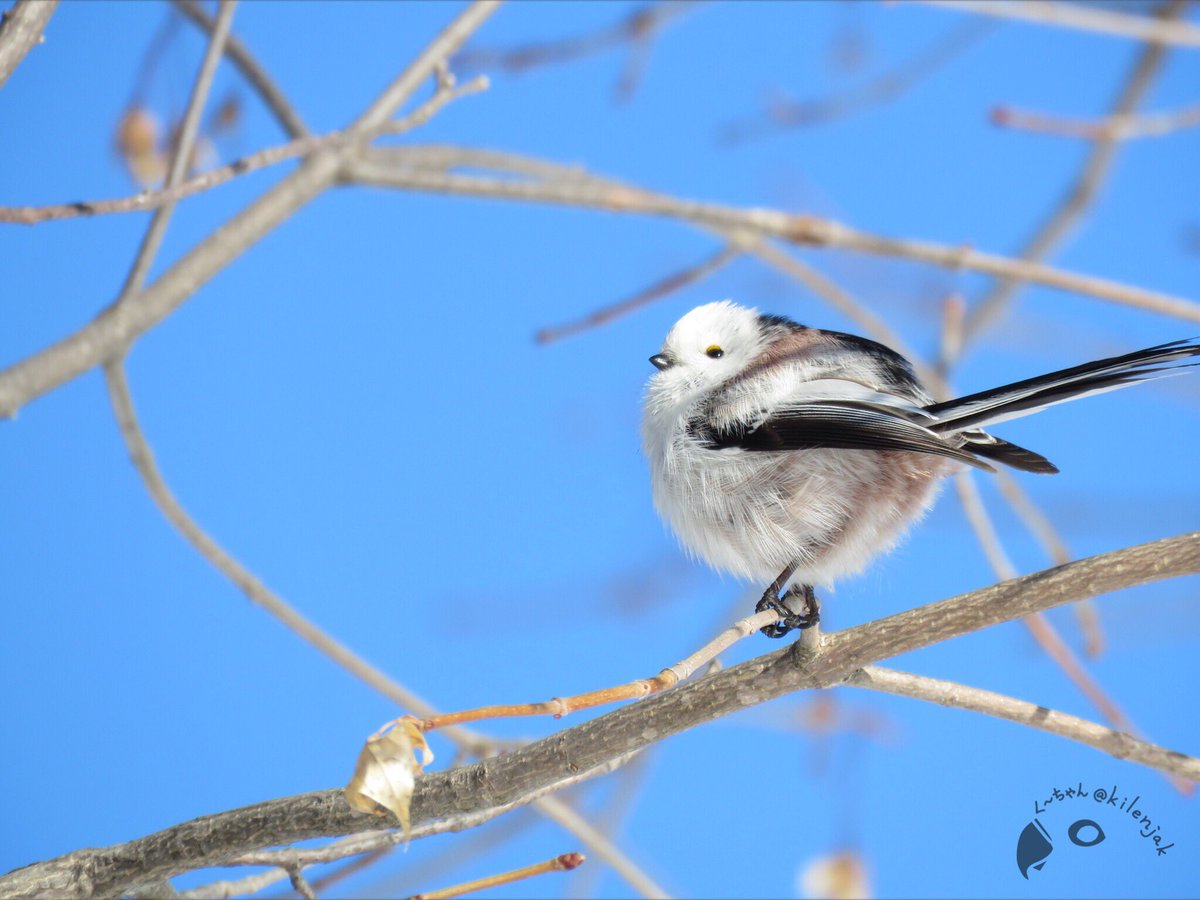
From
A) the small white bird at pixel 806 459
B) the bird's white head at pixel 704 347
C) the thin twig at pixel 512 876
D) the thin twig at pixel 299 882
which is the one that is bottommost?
the thin twig at pixel 512 876

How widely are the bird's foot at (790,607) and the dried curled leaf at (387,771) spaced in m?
0.45

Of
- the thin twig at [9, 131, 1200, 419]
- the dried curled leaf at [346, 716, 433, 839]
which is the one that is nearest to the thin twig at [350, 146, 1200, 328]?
the thin twig at [9, 131, 1200, 419]

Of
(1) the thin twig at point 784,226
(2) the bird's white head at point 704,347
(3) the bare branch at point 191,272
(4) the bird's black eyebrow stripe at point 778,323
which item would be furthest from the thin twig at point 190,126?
(4) the bird's black eyebrow stripe at point 778,323

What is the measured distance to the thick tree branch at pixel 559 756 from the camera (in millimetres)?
958

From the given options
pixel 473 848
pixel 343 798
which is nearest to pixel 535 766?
pixel 343 798

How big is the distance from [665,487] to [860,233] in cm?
54

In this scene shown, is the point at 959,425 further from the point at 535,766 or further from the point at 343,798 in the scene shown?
the point at 343,798

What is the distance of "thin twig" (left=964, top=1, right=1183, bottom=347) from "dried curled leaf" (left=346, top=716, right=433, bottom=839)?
3.48 feet

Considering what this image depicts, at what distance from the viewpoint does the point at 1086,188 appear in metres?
1.49

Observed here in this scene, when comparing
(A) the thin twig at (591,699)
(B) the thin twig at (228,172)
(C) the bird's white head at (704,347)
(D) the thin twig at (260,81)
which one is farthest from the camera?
(C) the bird's white head at (704,347)

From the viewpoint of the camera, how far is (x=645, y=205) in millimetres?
925

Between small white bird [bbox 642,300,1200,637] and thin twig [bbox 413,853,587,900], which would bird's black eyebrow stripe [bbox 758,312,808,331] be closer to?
small white bird [bbox 642,300,1200,637]

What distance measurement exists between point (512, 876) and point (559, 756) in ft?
0.54

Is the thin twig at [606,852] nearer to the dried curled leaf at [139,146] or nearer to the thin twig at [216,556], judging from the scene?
the thin twig at [216,556]
